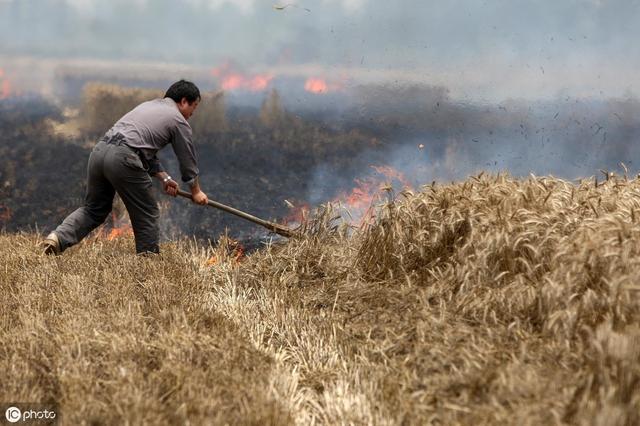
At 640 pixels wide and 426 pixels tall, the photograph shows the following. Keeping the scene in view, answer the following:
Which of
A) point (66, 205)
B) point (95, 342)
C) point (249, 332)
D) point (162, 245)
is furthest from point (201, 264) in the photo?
point (66, 205)

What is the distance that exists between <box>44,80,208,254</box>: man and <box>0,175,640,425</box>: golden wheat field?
1.40 ft

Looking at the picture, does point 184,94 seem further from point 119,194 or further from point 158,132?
point 119,194

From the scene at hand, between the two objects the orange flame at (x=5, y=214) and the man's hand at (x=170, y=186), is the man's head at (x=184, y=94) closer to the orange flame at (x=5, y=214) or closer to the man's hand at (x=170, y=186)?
the man's hand at (x=170, y=186)

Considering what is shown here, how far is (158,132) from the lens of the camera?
6566 millimetres

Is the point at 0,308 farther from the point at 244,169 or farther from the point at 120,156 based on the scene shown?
the point at 244,169

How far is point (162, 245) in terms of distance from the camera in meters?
7.68

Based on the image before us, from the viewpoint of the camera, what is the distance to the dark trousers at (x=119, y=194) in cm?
645

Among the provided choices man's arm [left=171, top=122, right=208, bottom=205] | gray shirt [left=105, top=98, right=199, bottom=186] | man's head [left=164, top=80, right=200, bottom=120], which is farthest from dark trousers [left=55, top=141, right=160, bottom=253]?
man's head [left=164, top=80, right=200, bottom=120]

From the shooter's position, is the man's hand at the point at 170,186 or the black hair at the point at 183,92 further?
the black hair at the point at 183,92

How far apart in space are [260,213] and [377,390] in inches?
369

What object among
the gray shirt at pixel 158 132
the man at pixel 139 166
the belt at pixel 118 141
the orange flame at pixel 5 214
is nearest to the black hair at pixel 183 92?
the man at pixel 139 166

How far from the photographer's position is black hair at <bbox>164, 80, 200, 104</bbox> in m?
6.80

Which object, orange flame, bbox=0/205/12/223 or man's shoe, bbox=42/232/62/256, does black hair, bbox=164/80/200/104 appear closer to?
man's shoe, bbox=42/232/62/256

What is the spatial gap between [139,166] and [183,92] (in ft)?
2.80
